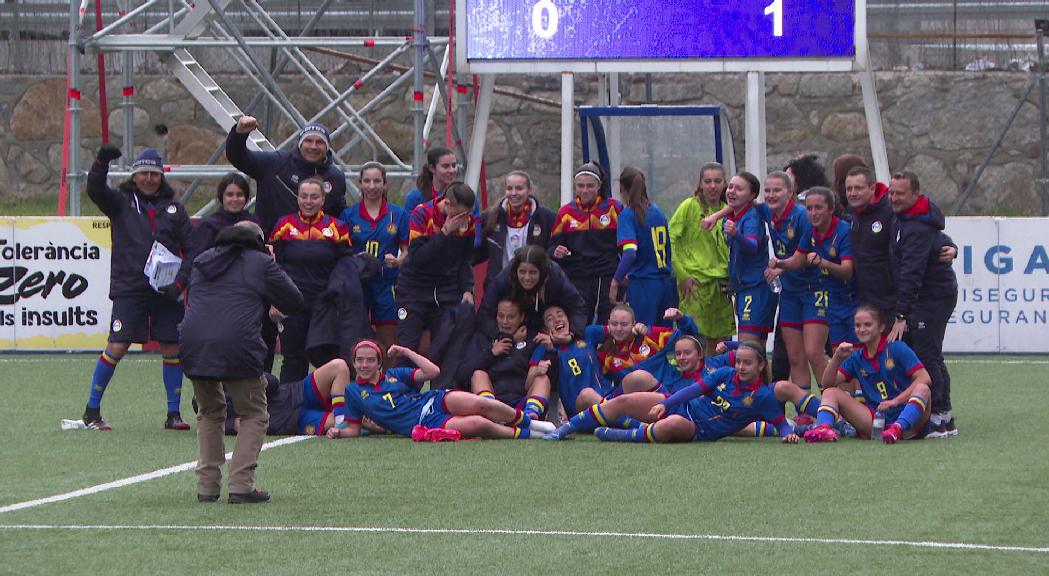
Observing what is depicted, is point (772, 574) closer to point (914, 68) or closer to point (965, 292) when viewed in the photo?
point (965, 292)

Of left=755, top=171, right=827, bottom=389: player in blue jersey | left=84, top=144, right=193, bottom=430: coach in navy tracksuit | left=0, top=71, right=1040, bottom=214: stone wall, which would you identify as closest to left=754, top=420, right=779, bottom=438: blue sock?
left=755, top=171, right=827, bottom=389: player in blue jersey

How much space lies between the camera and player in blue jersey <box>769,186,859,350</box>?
36.3 ft

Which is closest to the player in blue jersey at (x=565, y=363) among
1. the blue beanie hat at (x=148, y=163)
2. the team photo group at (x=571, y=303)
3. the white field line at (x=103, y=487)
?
the team photo group at (x=571, y=303)

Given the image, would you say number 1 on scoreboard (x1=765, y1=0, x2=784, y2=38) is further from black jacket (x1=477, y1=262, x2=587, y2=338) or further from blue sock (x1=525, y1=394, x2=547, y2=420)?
blue sock (x1=525, y1=394, x2=547, y2=420)

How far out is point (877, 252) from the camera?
1084 cm

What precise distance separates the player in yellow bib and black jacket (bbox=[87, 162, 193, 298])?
3.29m

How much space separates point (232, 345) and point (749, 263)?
4.60 meters

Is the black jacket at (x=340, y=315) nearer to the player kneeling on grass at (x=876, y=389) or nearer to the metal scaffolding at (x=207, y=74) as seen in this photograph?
the player kneeling on grass at (x=876, y=389)

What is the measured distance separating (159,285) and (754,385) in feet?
11.8

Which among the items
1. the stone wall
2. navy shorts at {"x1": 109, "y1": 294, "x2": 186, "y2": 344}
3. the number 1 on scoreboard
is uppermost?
the number 1 on scoreboard

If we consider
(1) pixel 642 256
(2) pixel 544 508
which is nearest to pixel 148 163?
(1) pixel 642 256

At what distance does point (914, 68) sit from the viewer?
21.3 metres

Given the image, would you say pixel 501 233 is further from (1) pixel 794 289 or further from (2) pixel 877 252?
(2) pixel 877 252

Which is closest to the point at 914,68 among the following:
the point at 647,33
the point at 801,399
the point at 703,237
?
the point at 647,33
